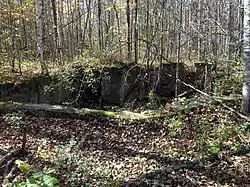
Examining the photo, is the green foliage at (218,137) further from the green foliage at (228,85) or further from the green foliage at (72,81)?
the green foliage at (72,81)

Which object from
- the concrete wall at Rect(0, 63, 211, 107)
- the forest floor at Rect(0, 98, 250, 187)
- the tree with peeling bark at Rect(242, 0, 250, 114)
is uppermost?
the tree with peeling bark at Rect(242, 0, 250, 114)

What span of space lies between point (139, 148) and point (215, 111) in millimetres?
2041

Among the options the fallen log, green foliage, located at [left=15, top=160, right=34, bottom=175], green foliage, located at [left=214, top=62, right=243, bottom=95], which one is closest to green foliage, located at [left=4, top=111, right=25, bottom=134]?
the fallen log

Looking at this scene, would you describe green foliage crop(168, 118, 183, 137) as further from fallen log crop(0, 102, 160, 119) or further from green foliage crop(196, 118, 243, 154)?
fallen log crop(0, 102, 160, 119)

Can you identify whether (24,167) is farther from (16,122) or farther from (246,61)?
(246,61)

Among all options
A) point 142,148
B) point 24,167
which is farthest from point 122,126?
point 24,167

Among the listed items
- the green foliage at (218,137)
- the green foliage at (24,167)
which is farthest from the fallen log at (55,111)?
the green foliage at (24,167)

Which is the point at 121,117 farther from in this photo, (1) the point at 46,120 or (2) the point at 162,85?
(2) the point at 162,85

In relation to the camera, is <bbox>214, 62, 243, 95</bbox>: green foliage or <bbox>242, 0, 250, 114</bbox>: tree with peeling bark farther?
<bbox>214, 62, 243, 95</bbox>: green foliage

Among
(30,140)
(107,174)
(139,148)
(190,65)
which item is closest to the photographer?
(107,174)

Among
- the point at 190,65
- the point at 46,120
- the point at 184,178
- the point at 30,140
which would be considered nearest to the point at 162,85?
the point at 190,65

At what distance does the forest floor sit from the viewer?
14.6 ft

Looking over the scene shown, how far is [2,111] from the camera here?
746 cm

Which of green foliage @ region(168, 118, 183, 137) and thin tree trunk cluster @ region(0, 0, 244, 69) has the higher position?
thin tree trunk cluster @ region(0, 0, 244, 69)
